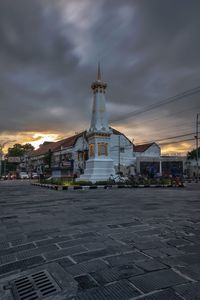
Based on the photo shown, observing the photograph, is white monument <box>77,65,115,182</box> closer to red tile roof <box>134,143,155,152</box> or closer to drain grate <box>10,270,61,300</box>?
drain grate <box>10,270,61,300</box>

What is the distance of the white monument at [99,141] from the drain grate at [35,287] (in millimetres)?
20910

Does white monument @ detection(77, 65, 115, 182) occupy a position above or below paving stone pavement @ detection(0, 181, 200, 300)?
above

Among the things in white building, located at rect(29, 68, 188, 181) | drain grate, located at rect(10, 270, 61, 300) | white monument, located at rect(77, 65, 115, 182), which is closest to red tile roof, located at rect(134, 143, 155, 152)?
white building, located at rect(29, 68, 188, 181)

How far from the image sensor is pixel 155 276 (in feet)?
10.3

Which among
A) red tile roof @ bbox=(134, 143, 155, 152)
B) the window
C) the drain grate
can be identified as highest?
red tile roof @ bbox=(134, 143, 155, 152)

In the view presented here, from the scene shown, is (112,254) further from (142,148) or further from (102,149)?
(142,148)

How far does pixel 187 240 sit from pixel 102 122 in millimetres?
21625

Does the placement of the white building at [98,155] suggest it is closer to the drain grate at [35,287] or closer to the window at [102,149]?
the window at [102,149]

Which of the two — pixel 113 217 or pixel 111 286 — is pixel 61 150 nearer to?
pixel 113 217

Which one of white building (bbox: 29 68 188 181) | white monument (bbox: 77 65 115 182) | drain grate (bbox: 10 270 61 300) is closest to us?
drain grate (bbox: 10 270 61 300)

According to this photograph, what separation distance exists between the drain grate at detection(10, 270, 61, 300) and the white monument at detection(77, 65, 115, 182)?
20910 millimetres

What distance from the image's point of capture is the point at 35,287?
3.03 m

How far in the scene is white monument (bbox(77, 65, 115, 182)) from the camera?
977 inches

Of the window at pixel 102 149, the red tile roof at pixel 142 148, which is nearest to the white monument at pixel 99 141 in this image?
the window at pixel 102 149
